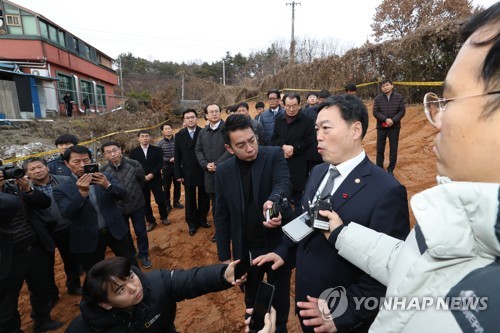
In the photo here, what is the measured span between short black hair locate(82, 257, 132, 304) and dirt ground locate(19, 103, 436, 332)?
161 centimetres

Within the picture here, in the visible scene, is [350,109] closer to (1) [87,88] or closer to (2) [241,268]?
(2) [241,268]

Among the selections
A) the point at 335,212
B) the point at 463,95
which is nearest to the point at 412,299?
the point at 463,95

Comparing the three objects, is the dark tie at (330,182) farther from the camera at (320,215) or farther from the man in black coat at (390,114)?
the man in black coat at (390,114)

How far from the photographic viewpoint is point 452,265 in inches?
24.3

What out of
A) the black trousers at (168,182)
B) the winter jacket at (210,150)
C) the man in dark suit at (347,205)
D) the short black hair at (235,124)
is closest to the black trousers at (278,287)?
the man in dark suit at (347,205)

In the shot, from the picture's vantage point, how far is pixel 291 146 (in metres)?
4.38

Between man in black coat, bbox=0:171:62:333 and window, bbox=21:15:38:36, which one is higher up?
window, bbox=21:15:38:36

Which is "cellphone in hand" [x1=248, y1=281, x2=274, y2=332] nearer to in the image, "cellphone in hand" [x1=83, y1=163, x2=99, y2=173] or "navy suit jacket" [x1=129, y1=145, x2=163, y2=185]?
"cellphone in hand" [x1=83, y1=163, x2=99, y2=173]

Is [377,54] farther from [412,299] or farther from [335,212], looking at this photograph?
[412,299]

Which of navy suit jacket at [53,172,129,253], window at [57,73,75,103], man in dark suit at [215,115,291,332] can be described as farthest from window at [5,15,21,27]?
man in dark suit at [215,115,291,332]

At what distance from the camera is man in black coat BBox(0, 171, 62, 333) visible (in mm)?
2404

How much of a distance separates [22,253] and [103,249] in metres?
0.85

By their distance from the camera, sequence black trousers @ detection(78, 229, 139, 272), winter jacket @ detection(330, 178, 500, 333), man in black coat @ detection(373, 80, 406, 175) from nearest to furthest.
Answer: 1. winter jacket @ detection(330, 178, 500, 333)
2. black trousers @ detection(78, 229, 139, 272)
3. man in black coat @ detection(373, 80, 406, 175)

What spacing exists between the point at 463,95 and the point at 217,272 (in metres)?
1.71
